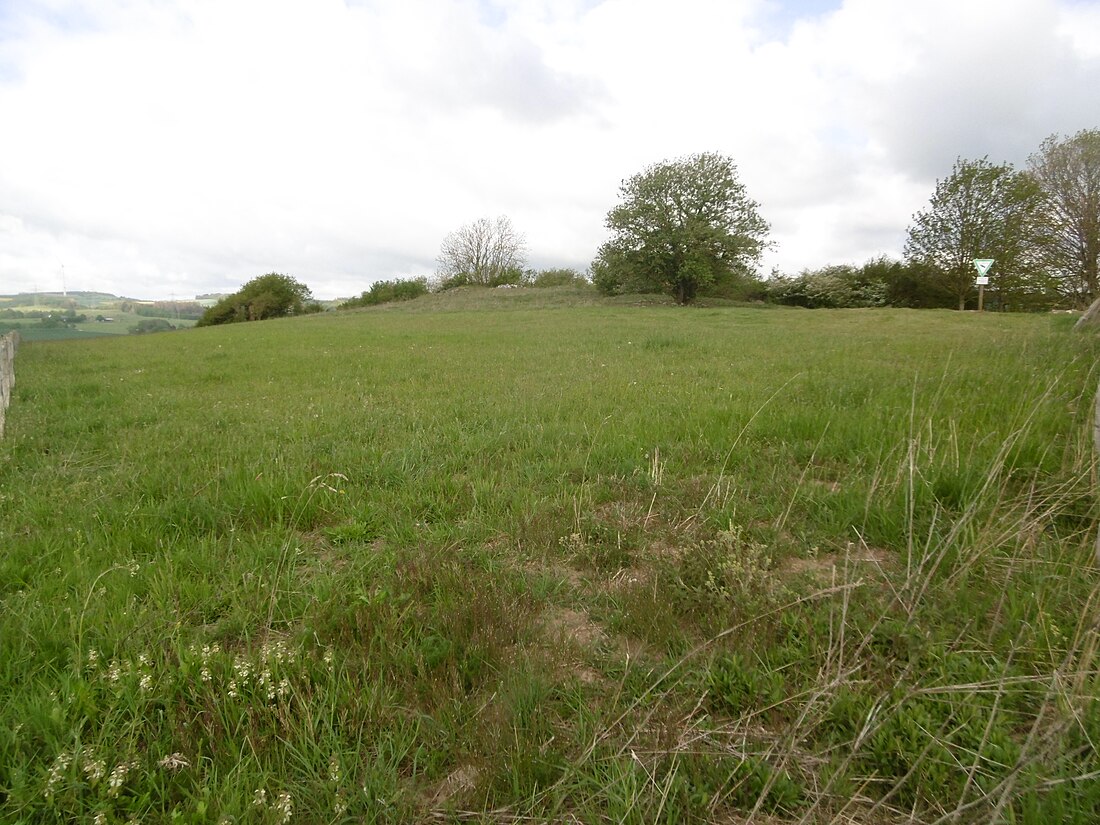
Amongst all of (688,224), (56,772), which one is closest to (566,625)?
(56,772)

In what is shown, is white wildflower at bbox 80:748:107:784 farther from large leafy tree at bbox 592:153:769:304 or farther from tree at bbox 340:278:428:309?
tree at bbox 340:278:428:309

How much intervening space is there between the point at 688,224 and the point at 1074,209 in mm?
20526

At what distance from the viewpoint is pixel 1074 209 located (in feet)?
87.5

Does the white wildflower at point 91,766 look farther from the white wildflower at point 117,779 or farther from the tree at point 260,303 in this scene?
the tree at point 260,303

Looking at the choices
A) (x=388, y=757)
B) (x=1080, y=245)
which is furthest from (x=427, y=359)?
(x=1080, y=245)

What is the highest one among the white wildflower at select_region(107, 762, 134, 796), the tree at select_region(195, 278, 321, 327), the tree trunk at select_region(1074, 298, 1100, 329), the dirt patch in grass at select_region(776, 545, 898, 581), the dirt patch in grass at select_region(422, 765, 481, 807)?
the tree at select_region(195, 278, 321, 327)

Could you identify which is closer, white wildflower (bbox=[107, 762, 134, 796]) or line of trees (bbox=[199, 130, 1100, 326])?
white wildflower (bbox=[107, 762, 134, 796])

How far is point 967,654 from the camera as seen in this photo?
1.91 m

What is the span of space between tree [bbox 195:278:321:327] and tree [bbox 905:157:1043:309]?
6011 cm

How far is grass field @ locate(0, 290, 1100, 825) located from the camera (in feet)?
4.99

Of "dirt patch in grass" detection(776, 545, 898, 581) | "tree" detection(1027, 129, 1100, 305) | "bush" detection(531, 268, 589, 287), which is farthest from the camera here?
"bush" detection(531, 268, 589, 287)

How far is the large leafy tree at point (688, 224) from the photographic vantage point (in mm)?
35875

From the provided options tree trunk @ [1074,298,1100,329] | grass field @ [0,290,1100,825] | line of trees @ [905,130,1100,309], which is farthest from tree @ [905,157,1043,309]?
grass field @ [0,290,1100,825]

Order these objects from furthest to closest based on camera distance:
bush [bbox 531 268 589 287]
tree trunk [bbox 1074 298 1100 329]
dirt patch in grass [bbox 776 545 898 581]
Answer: bush [bbox 531 268 589 287]
tree trunk [bbox 1074 298 1100 329]
dirt patch in grass [bbox 776 545 898 581]
